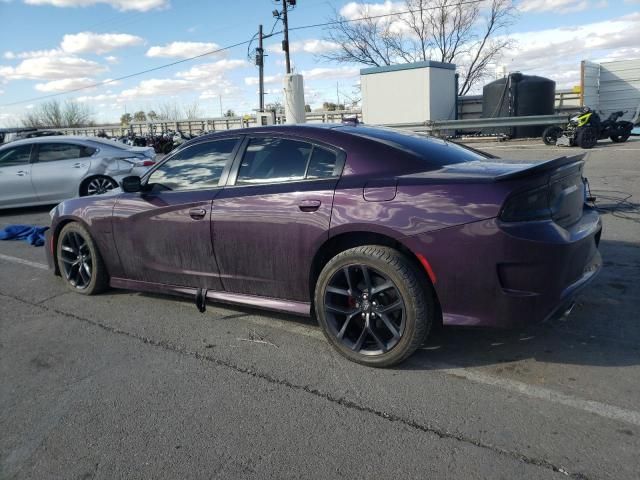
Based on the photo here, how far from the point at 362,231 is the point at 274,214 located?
0.68 metres

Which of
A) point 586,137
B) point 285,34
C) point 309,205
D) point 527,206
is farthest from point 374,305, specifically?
point 285,34

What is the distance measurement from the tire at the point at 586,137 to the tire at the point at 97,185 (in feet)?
40.1

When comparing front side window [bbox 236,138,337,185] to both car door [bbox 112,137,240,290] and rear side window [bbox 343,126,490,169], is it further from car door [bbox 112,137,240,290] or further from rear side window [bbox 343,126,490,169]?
rear side window [bbox 343,126,490,169]

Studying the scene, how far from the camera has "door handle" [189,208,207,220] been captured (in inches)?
157

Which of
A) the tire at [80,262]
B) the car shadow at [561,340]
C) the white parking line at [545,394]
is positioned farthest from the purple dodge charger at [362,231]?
the tire at [80,262]

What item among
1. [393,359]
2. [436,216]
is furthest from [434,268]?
[393,359]

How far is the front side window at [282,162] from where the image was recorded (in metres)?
3.61

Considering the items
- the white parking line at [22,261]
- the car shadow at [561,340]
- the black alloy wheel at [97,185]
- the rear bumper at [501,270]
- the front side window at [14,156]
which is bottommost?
the car shadow at [561,340]

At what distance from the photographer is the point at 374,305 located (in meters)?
3.31

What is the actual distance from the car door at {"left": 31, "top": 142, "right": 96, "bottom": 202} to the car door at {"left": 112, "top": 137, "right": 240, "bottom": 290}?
20.7ft

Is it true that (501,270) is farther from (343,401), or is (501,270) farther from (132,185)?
(132,185)

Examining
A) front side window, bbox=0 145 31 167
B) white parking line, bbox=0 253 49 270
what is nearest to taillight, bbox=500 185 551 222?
white parking line, bbox=0 253 49 270

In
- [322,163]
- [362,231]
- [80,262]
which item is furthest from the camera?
[80,262]

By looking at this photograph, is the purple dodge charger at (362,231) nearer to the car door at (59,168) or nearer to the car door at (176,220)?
the car door at (176,220)
